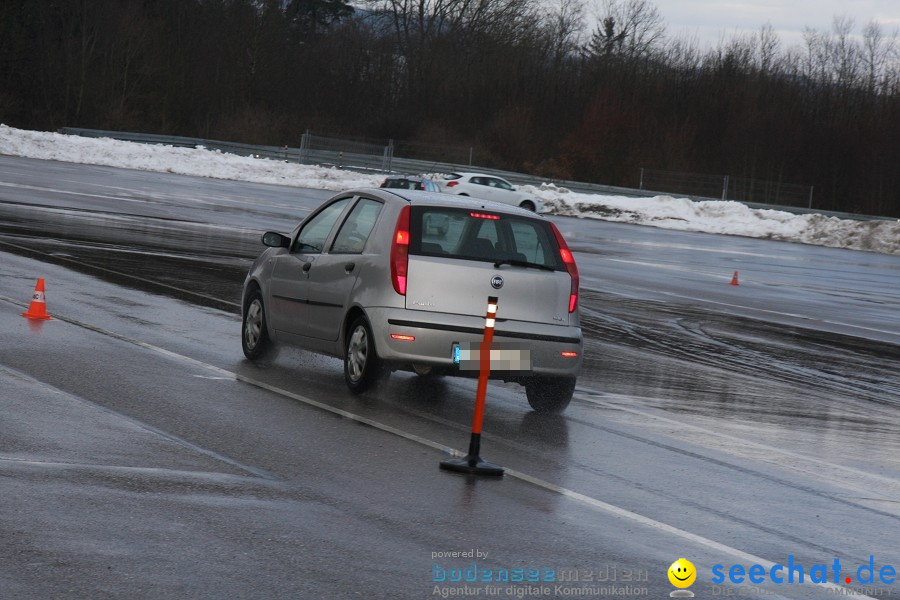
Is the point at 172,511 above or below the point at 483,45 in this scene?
below

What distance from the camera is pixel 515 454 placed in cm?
823

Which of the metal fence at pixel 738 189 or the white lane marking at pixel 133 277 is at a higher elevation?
the metal fence at pixel 738 189

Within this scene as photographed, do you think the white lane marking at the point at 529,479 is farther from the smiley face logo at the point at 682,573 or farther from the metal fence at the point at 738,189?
the metal fence at the point at 738,189

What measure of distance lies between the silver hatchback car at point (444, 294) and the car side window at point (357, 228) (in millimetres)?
12

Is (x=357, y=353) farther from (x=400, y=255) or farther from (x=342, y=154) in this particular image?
(x=342, y=154)

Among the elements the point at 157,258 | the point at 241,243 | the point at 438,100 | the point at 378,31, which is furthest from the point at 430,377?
the point at 378,31

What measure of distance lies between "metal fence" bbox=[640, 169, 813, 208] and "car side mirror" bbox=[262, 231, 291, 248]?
51.9m

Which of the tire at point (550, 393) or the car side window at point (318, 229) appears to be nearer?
the tire at point (550, 393)

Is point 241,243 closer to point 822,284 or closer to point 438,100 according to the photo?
point 822,284

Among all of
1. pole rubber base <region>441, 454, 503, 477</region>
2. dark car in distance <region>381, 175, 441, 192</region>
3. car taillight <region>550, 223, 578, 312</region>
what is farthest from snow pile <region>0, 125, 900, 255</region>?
pole rubber base <region>441, 454, 503, 477</region>

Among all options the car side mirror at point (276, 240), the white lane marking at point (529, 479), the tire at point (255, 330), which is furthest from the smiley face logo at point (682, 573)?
the car side mirror at point (276, 240)

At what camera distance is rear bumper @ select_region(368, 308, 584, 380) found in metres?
9.25

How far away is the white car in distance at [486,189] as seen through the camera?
4709cm

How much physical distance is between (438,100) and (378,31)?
12042 millimetres
